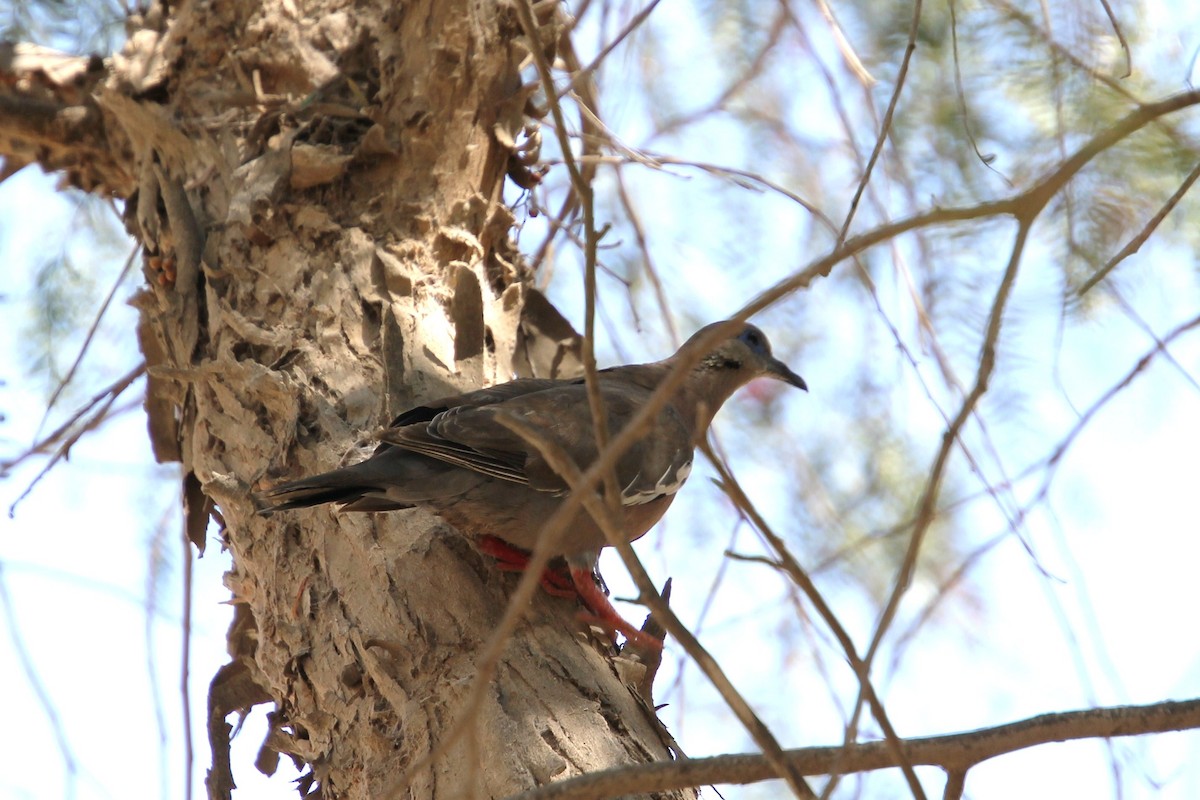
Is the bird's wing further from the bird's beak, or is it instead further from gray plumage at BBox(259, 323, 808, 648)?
the bird's beak

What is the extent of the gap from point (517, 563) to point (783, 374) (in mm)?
1770

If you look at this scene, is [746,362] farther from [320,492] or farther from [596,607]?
[320,492]

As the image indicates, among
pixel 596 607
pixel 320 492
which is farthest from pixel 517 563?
pixel 320 492

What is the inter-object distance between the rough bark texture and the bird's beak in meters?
0.81

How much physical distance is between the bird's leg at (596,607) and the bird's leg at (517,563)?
0.03 m

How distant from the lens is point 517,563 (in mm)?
2902

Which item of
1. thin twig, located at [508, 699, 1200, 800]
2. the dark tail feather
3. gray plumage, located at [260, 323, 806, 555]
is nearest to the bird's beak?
gray plumage, located at [260, 323, 806, 555]

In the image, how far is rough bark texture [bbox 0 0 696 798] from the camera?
2594 mm

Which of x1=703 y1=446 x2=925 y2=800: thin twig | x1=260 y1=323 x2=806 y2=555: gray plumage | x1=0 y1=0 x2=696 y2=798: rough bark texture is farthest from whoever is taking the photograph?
x1=260 y1=323 x2=806 y2=555: gray plumage

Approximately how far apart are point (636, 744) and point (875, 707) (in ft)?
3.74

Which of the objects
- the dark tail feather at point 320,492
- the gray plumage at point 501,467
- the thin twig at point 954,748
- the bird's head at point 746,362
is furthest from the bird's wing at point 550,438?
the thin twig at point 954,748

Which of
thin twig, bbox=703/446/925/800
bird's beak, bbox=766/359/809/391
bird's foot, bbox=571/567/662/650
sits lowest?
thin twig, bbox=703/446/925/800

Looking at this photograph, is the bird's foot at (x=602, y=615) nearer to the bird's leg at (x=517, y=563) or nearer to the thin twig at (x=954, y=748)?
the bird's leg at (x=517, y=563)

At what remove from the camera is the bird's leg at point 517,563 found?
114 inches
